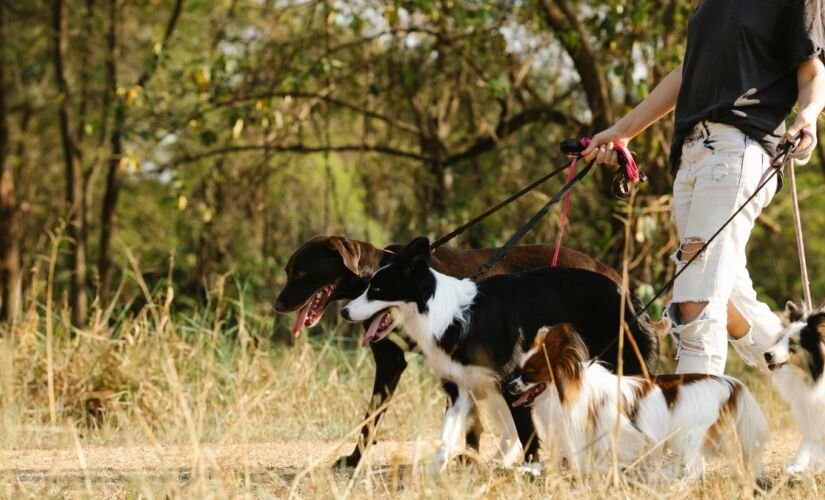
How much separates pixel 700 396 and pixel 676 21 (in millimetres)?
5726

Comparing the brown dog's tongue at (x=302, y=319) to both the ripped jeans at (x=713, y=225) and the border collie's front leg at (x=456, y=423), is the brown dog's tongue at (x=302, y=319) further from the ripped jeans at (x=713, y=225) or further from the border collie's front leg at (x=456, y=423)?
the ripped jeans at (x=713, y=225)

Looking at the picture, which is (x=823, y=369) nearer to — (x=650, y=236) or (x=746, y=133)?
(x=746, y=133)

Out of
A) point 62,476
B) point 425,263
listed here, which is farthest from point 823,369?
point 62,476

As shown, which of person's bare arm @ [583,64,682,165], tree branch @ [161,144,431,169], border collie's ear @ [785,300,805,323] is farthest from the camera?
tree branch @ [161,144,431,169]

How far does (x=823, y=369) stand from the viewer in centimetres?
408

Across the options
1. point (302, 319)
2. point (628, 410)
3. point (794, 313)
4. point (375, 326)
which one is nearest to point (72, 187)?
point (302, 319)

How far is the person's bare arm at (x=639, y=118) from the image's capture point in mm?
4785

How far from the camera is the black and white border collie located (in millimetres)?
4391

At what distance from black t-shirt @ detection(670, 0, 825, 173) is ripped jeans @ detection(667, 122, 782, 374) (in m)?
0.07

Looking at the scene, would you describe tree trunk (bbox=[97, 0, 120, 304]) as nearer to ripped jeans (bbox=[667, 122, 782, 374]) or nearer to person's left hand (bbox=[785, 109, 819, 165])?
ripped jeans (bbox=[667, 122, 782, 374])

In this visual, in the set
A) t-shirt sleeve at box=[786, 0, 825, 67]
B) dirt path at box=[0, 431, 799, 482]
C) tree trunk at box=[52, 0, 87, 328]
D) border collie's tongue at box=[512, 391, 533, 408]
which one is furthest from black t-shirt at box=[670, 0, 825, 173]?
tree trunk at box=[52, 0, 87, 328]

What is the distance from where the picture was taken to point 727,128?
13.9ft

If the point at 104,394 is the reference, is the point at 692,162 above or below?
above

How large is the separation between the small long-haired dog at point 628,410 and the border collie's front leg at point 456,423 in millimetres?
394
